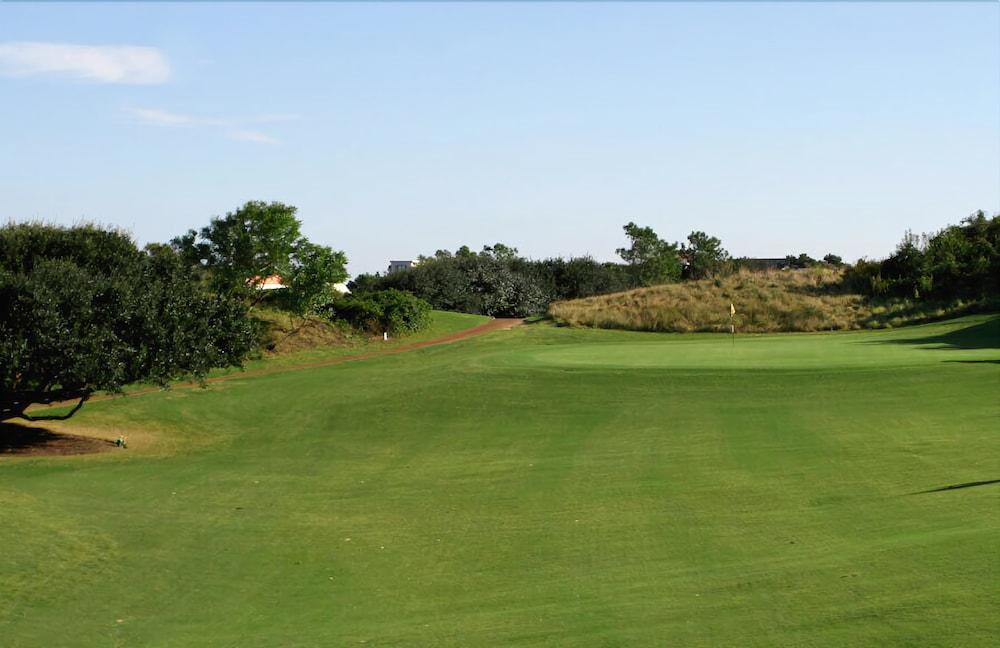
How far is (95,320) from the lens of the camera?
2522 cm

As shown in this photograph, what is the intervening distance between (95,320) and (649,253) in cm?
9665

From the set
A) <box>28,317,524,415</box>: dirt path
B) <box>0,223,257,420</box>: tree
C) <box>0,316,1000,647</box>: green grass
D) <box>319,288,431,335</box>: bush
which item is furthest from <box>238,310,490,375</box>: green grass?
<box>0,316,1000,647</box>: green grass

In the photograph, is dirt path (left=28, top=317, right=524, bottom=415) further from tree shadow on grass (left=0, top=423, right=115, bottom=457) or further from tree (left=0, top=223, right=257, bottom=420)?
tree (left=0, top=223, right=257, bottom=420)

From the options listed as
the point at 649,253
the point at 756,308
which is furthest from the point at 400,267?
the point at 756,308

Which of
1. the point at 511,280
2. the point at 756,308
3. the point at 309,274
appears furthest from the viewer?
the point at 511,280

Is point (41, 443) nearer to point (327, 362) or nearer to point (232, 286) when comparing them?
point (327, 362)

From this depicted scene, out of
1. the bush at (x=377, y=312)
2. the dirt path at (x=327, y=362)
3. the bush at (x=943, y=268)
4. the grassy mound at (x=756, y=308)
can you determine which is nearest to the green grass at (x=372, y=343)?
the dirt path at (x=327, y=362)

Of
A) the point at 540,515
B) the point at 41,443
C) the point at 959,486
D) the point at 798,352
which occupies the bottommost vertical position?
the point at 540,515

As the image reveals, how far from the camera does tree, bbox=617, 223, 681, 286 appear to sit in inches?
4296

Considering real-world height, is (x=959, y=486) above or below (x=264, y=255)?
below

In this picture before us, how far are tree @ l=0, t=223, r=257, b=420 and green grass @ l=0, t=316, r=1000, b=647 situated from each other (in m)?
2.17

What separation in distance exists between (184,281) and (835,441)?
17903 mm

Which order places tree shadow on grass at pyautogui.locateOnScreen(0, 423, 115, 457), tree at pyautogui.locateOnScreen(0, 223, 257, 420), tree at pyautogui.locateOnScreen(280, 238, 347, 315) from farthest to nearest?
tree at pyautogui.locateOnScreen(280, 238, 347, 315)
tree shadow on grass at pyautogui.locateOnScreen(0, 423, 115, 457)
tree at pyautogui.locateOnScreen(0, 223, 257, 420)

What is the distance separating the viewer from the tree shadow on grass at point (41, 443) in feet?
85.6
